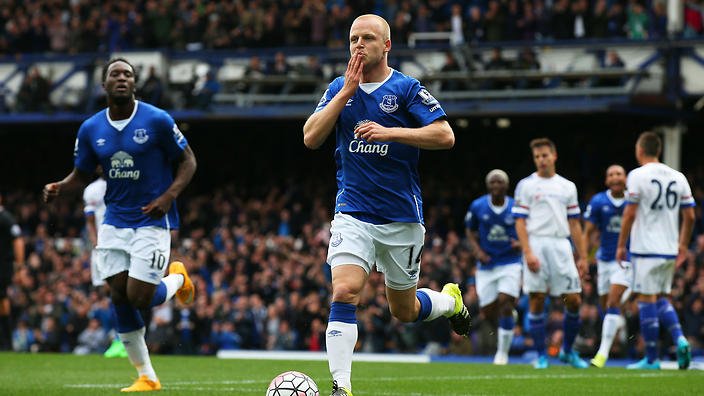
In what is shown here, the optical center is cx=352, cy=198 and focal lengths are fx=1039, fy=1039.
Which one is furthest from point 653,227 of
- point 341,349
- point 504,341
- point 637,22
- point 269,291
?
point 637,22

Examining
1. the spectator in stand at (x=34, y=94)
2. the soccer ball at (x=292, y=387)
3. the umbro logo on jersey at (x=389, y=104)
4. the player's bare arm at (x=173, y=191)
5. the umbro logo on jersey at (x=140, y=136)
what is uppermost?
the spectator in stand at (x=34, y=94)

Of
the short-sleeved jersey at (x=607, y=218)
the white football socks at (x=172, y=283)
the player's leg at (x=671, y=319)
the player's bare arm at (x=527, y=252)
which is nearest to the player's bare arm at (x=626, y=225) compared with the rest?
the player's leg at (x=671, y=319)

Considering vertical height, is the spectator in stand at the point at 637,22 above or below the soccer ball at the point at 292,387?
above

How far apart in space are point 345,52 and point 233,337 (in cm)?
842

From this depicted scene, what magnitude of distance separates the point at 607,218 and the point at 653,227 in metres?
2.48

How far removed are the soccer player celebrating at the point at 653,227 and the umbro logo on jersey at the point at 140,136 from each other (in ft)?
17.6

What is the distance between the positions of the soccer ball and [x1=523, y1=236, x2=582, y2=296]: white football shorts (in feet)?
21.6

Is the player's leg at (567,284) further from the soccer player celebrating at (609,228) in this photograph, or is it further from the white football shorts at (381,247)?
the white football shorts at (381,247)

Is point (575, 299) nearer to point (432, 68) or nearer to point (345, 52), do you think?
point (432, 68)

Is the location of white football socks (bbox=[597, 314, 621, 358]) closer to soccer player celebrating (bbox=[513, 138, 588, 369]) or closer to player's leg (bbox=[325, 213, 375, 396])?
soccer player celebrating (bbox=[513, 138, 588, 369])

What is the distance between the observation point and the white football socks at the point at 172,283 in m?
9.38

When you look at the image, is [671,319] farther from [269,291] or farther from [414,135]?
[269,291]

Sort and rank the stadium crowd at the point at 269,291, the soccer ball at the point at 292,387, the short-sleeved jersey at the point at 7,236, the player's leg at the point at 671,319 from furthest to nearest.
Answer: the stadium crowd at the point at 269,291 < the short-sleeved jersey at the point at 7,236 < the player's leg at the point at 671,319 < the soccer ball at the point at 292,387

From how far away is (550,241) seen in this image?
12633mm
